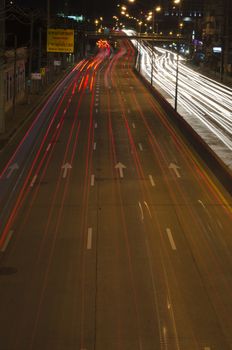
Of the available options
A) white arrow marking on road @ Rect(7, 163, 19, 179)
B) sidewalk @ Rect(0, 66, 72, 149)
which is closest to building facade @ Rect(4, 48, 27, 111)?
sidewalk @ Rect(0, 66, 72, 149)

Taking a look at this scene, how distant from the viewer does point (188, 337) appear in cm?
1190

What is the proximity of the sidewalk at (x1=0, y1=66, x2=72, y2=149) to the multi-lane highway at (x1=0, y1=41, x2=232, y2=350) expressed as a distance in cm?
141

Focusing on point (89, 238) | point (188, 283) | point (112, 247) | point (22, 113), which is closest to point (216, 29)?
point (22, 113)

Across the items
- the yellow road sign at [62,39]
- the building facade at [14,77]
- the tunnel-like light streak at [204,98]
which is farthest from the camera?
the yellow road sign at [62,39]

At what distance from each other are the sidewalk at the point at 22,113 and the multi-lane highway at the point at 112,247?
1406 millimetres

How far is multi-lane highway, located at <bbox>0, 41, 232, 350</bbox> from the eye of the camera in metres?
12.4

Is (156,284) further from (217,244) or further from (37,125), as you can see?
(37,125)

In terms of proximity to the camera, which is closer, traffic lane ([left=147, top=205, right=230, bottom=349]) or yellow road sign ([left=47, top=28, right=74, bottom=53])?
traffic lane ([left=147, top=205, right=230, bottom=349])

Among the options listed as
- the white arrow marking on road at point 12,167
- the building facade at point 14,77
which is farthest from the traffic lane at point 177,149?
the building facade at point 14,77

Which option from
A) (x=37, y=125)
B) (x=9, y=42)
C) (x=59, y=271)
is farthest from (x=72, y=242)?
(x=9, y=42)

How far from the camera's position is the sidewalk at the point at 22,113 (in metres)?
40.1

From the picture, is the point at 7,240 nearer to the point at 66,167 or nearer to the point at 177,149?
the point at 66,167

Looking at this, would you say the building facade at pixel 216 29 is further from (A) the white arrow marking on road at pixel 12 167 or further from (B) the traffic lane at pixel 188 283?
(B) the traffic lane at pixel 188 283

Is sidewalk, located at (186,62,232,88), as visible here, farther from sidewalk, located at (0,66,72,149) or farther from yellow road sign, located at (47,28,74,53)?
yellow road sign, located at (47,28,74,53)
